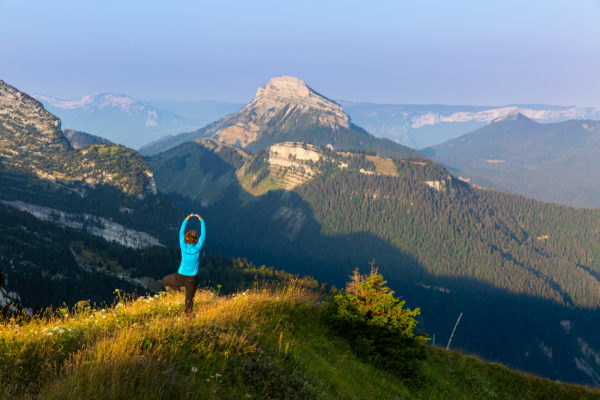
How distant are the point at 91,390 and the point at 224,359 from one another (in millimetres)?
3077

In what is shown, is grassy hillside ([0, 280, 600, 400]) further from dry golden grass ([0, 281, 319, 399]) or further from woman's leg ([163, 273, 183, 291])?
woman's leg ([163, 273, 183, 291])

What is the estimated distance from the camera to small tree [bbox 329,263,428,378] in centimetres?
1409

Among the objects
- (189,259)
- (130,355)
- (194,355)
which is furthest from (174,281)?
(130,355)

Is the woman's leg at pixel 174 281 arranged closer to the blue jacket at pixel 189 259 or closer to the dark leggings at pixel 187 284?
the dark leggings at pixel 187 284

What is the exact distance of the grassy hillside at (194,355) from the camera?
6082 millimetres

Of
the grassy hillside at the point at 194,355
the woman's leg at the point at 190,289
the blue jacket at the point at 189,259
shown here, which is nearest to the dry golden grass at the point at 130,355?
the grassy hillside at the point at 194,355

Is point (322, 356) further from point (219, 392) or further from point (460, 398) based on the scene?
point (460, 398)

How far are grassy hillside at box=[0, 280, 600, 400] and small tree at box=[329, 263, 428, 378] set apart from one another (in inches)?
21.4

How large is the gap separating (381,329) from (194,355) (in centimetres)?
926

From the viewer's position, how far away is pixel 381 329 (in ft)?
46.9

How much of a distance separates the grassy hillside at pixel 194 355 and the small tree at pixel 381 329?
0.54 meters

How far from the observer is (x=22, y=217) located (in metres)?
163

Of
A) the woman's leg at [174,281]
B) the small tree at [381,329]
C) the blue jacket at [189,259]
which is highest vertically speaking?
the blue jacket at [189,259]

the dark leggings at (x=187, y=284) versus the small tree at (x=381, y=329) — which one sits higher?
the dark leggings at (x=187, y=284)
